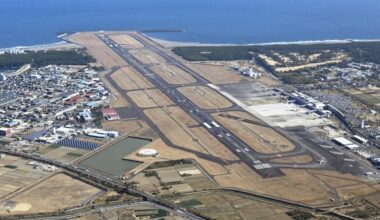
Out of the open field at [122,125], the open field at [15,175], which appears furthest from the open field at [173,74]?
the open field at [15,175]

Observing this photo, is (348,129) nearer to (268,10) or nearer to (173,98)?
(173,98)

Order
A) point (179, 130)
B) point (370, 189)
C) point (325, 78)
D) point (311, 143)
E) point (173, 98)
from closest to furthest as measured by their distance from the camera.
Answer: point (370, 189) < point (311, 143) < point (179, 130) < point (173, 98) < point (325, 78)

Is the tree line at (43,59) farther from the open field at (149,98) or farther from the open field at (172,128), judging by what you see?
the open field at (172,128)

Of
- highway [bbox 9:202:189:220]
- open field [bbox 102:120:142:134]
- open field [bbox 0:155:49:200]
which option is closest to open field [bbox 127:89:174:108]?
open field [bbox 102:120:142:134]

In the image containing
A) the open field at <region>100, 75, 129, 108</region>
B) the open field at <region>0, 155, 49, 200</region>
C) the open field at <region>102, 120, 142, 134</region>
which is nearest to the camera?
the open field at <region>0, 155, 49, 200</region>

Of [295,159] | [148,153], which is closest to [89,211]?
[148,153]

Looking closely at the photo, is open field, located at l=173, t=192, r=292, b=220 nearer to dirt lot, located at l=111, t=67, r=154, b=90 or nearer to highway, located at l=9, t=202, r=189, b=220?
highway, located at l=9, t=202, r=189, b=220

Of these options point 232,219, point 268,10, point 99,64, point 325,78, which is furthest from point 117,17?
point 232,219
